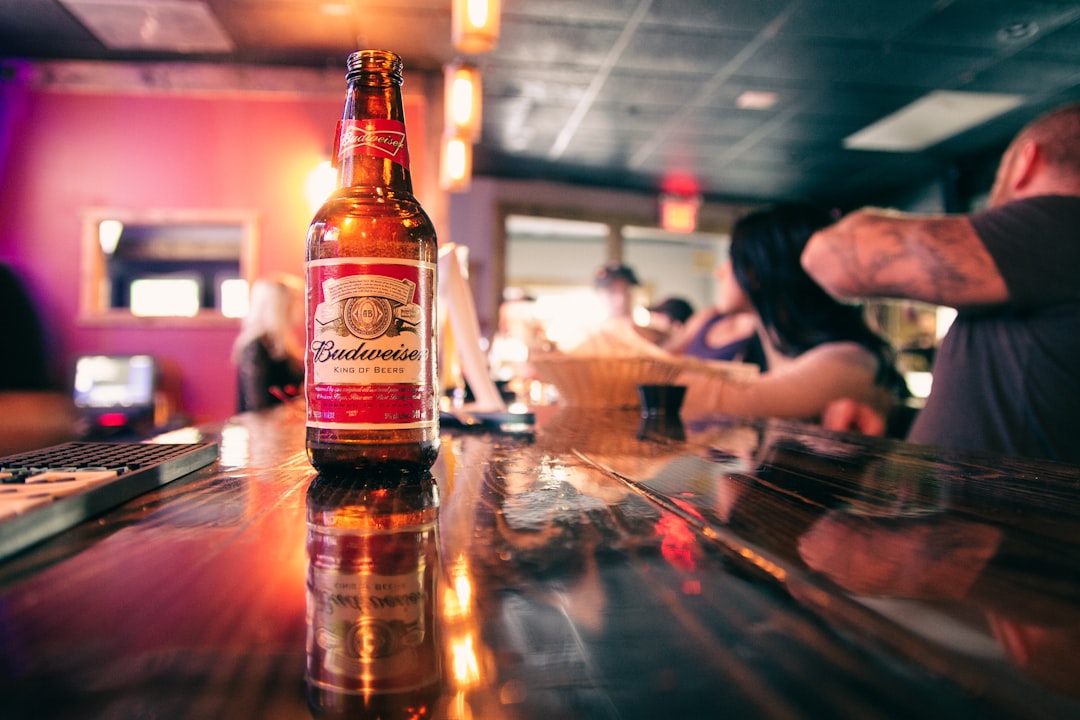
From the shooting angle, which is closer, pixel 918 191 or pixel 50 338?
pixel 50 338

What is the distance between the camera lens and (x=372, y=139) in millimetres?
607

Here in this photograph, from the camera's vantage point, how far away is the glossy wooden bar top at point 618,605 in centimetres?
18

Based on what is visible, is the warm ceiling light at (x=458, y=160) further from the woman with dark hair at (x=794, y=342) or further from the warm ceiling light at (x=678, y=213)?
the warm ceiling light at (x=678, y=213)

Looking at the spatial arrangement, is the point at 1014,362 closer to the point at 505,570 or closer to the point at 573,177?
the point at 505,570

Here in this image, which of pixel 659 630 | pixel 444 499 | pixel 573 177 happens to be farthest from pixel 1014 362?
pixel 573 177

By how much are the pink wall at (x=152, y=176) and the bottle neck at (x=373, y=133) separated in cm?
412

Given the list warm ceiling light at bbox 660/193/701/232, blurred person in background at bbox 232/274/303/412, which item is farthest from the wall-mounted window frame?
warm ceiling light at bbox 660/193/701/232

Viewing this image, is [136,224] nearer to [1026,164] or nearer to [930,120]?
[1026,164]

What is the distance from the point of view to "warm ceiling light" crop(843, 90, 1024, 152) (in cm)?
486

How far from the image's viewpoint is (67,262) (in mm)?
4594

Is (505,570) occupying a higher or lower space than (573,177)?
lower

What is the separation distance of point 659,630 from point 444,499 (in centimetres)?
26

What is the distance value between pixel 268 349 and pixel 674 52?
2.82 meters

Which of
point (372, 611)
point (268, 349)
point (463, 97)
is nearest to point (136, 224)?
point (268, 349)
